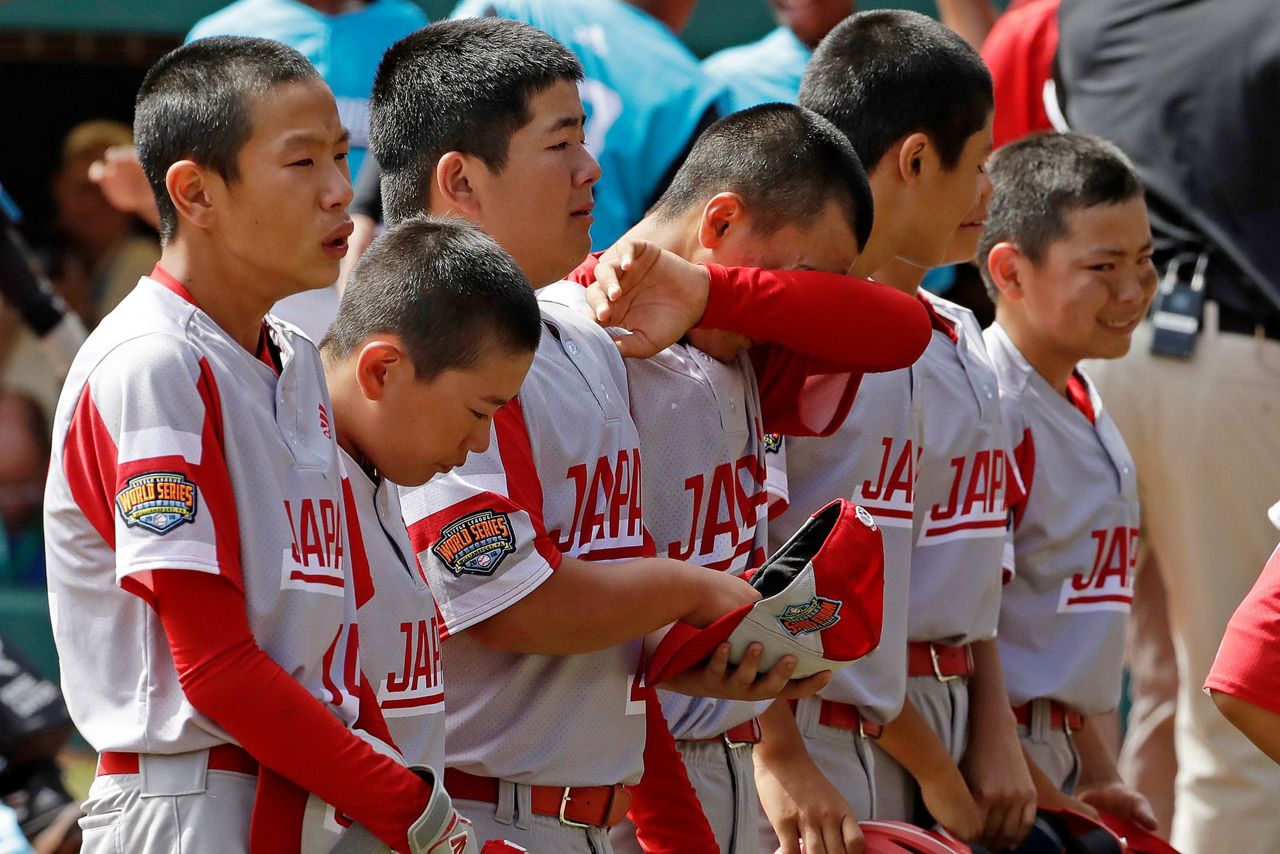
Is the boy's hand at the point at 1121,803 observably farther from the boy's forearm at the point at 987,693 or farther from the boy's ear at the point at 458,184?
the boy's ear at the point at 458,184

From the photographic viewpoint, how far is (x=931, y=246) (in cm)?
334

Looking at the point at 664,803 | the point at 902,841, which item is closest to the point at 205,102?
the point at 664,803

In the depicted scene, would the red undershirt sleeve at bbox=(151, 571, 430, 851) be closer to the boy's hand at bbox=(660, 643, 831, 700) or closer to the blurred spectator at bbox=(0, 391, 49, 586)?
the boy's hand at bbox=(660, 643, 831, 700)

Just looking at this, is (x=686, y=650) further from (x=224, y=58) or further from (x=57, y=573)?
(x=224, y=58)

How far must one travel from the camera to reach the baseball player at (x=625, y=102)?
4426mm

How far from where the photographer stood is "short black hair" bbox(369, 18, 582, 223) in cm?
274

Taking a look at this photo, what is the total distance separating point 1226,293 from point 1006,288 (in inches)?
27.1

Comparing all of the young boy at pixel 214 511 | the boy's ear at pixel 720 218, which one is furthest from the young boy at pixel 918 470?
the young boy at pixel 214 511

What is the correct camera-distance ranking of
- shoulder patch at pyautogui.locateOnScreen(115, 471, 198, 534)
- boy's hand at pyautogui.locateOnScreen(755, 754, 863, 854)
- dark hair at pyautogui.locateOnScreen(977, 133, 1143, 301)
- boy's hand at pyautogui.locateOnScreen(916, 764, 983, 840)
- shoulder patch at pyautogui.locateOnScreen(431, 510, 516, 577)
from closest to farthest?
shoulder patch at pyautogui.locateOnScreen(115, 471, 198, 534) → shoulder patch at pyautogui.locateOnScreen(431, 510, 516, 577) → boy's hand at pyautogui.locateOnScreen(755, 754, 863, 854) → boy's hand at pyautogui.locateOnScreen(916, 764, 983, 840) → dark hair at pyautogui.locateOnScreen(977, 133, 1143, 301)

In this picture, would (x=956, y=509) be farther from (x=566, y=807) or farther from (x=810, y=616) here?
(x=566, y=807)

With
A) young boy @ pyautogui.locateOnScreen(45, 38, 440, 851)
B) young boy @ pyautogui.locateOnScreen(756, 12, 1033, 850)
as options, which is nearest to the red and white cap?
young boy @ pyautogui.locateOnScreen(756, 12, 1033, 850)

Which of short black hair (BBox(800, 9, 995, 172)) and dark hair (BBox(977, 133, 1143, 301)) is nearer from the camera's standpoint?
short black hair (BBox(800, 9, 995, 172))

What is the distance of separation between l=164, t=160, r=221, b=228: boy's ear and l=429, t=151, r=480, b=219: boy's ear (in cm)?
52

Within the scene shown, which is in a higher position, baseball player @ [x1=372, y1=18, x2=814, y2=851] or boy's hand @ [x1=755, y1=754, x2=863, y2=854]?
baseball player @ [x1=372, y1=18, x2=814, y2=851]
